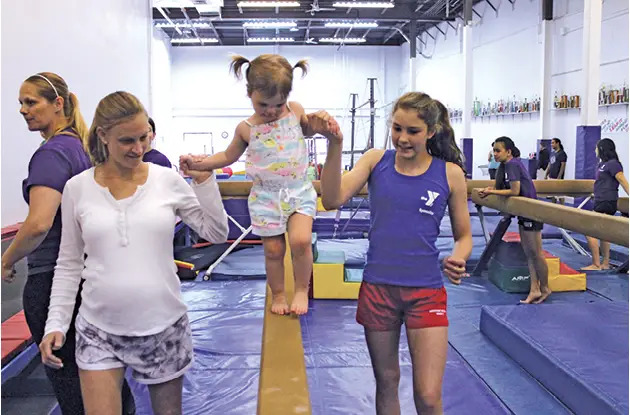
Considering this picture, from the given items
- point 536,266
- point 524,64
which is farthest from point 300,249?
point 524,64

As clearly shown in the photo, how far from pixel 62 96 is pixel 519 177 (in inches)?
148

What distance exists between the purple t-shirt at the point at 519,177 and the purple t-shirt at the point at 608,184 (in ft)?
4.37

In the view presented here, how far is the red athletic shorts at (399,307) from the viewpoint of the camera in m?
2.00

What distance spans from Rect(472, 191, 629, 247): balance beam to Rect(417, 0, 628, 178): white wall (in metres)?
6.90

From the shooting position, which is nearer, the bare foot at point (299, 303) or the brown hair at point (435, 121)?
the brown hair at point (435, 121)

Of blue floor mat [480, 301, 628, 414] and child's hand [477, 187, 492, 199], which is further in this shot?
child's hand [477, 187, 492, 199]

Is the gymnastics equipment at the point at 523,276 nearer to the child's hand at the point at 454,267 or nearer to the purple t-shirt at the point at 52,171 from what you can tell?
the child's hand at the point at 454,267

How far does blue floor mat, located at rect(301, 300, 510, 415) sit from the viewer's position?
10.7 feet

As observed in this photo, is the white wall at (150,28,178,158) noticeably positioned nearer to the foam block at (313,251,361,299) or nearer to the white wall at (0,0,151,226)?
the white wall at (0,0,151,226)

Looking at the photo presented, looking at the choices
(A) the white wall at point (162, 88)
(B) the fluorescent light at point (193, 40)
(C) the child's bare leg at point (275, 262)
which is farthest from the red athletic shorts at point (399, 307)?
(B) the fluorescent light at point (193, 40)

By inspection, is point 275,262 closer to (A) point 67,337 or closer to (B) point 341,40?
(A) point 67,337

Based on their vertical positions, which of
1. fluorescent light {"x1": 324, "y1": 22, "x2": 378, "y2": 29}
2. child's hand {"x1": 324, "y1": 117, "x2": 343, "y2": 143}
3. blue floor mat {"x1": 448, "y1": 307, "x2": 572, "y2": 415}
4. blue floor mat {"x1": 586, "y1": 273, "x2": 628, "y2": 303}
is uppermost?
fluorescent light {"x1": 324, "y1": 22, "x2": 378, "y2": 29}

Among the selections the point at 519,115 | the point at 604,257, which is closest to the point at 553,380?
the point at 604,257

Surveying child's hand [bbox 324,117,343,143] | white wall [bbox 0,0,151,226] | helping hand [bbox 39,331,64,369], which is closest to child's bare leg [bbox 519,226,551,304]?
child's hand [bbox 324,117,343,143]
